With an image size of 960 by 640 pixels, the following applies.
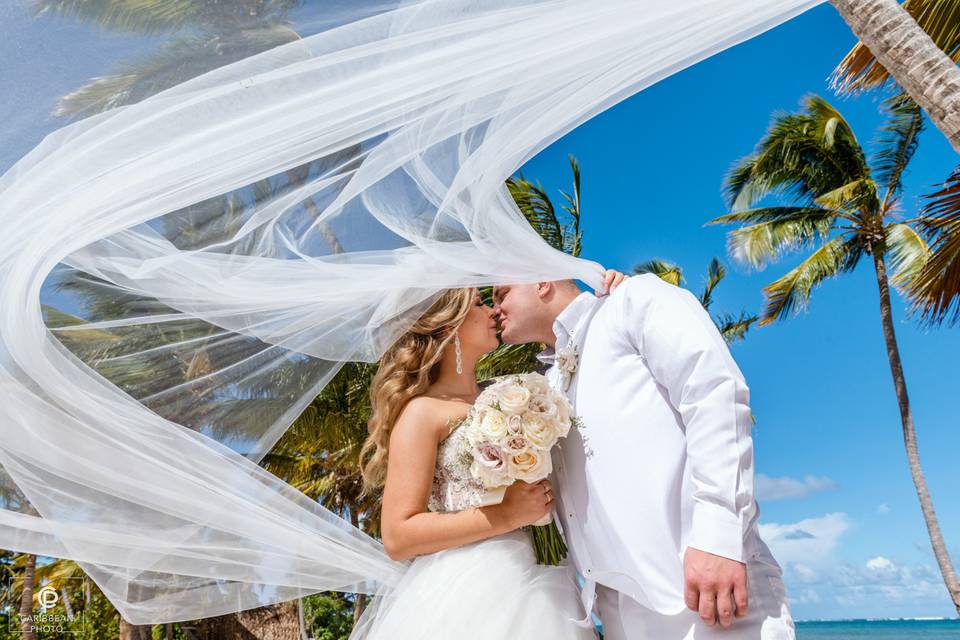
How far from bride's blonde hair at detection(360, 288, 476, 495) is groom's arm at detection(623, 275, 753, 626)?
0.87 meters

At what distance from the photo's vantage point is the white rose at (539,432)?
273cm

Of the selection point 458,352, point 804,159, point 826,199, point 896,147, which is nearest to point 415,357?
point 458,352

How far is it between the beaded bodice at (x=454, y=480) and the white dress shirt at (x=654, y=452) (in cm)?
34

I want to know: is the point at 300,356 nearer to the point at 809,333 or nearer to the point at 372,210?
the point at 372,210

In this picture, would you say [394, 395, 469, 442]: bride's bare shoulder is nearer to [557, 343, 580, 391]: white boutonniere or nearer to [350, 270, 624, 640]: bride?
[350, 270, 624, 640]: bride

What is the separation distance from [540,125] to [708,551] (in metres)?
1.42

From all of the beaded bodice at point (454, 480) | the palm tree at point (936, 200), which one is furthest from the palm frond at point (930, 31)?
the beaded bodice at point (454, 480)

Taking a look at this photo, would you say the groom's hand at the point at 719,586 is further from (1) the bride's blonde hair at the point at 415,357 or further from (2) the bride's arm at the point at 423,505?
(1) the bride's blonde hair at the point at 415,357

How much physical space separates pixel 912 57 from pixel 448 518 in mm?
3540

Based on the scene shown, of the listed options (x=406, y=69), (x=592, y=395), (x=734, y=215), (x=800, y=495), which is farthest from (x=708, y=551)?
(x=800, y=495)

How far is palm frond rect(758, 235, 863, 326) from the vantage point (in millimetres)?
17484

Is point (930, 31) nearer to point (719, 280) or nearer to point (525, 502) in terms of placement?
point (525, 502)

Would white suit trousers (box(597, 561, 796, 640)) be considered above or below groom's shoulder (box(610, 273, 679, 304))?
below

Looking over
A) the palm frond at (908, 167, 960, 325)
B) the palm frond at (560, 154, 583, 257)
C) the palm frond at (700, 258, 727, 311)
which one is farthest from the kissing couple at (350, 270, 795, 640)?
the palm frond at (700, 258, 727, 311)
